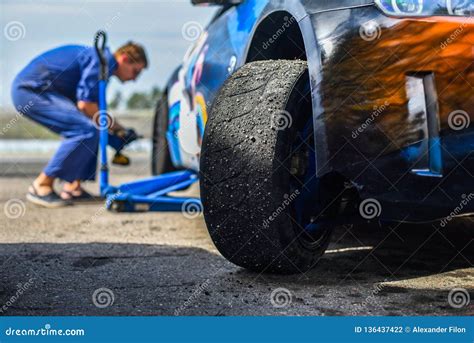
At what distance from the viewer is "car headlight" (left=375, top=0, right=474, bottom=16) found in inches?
117

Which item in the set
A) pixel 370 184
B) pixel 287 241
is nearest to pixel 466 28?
pixel 370 184

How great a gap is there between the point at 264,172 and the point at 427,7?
94 centimetres

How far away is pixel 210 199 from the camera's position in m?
3.44

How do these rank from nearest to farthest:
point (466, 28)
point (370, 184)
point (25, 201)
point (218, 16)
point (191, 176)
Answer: point (466, 28) < point (370, 184) < point (218, 16) < point (191, 176) < point (25, 201)

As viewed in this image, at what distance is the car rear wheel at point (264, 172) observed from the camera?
3.27 m

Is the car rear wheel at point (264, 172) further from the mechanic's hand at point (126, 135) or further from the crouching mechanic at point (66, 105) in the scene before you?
the crouching mechanic at point (66, 105)

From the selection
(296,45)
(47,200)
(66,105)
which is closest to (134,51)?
(66,105)

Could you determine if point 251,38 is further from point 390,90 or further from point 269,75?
point 390,90

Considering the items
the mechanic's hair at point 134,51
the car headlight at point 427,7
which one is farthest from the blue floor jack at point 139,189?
the car headlight at point 427,7

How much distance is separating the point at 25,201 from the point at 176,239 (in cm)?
293

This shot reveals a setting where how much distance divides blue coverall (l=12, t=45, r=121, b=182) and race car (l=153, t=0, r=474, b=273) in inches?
138

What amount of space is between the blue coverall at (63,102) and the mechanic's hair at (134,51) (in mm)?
272

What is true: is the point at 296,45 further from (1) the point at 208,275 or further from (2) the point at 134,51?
(2) the point at 134,51

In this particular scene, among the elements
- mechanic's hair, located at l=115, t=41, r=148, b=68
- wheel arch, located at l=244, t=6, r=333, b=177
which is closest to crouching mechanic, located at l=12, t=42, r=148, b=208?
mechanic's hair, located at l=115, t=41, r=148, b=68
